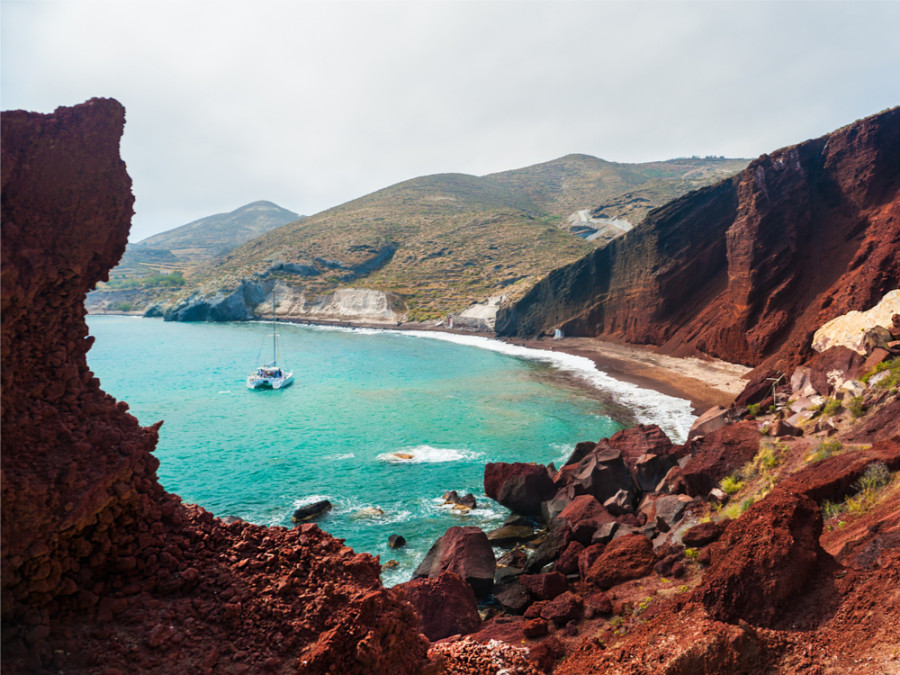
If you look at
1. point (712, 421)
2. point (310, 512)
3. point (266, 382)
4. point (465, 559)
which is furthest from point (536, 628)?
point (266, 382)

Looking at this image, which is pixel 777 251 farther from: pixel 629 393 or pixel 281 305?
pixel 281 305

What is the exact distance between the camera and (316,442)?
1080 inches

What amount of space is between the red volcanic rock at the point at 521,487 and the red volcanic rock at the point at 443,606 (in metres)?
7.96

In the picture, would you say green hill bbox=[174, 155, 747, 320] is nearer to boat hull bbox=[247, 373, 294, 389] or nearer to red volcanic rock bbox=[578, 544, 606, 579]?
boat hull bbox=[247, 373, 294, 389]

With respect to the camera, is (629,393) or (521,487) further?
(629,393)

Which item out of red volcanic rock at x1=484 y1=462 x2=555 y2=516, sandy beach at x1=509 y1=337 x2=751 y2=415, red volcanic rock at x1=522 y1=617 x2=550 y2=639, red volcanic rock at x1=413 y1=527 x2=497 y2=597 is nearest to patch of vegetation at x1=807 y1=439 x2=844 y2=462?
red volcanic rock at x1=522 y1=617 x2=550 y2=639

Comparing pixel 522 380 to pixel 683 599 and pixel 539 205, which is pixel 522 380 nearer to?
pixel 683 599

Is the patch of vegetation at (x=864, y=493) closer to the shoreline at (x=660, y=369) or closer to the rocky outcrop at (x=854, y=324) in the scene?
the rocky outcrop at (x=854, y=324)

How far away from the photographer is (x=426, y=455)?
24688mm

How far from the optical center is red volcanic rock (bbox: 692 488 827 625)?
6.06 m

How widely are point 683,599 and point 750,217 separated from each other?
3932 centimetres

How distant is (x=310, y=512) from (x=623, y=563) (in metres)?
12.5

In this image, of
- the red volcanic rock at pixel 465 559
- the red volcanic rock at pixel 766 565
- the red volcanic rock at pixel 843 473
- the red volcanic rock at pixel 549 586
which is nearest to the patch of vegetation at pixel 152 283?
the red volcanic rock at pixel 465 559

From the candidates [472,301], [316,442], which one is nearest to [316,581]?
[316,442]
